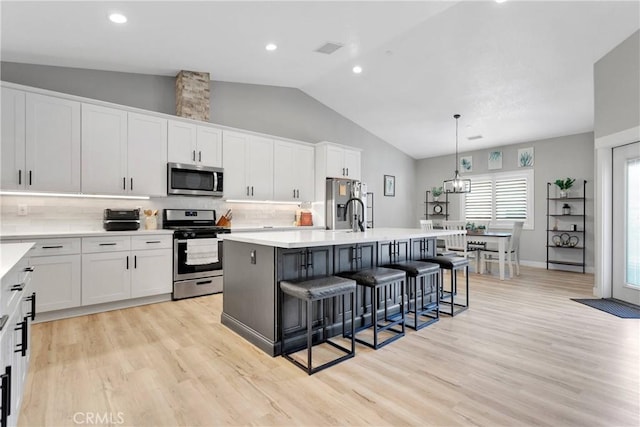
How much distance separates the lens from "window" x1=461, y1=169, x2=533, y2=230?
714 cm

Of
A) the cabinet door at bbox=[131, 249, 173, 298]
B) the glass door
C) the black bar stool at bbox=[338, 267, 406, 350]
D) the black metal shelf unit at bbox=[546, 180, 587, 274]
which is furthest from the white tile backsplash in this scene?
the black metal shelf unit at bbox=[546, 180, 587, 274]

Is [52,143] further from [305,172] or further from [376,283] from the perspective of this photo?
[376,283]

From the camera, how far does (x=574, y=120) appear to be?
5.98 meters

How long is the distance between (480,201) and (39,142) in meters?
8.30

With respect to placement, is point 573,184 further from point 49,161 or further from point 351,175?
point 49,161

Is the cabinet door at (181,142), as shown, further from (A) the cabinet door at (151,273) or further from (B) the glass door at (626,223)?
(B) the glass door at (626,223)

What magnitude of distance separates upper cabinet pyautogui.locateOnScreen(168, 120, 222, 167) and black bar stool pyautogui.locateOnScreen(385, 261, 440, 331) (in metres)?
3.15

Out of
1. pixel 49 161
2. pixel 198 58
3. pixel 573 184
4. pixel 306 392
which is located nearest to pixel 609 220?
pixel 573 184

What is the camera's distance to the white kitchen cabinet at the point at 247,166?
5102mm

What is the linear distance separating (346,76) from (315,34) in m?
1.57

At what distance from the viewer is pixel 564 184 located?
252 inches

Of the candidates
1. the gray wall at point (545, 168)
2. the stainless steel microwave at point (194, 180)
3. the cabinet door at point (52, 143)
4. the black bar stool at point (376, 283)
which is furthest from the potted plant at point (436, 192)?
the cabinet door at point (52, 143)

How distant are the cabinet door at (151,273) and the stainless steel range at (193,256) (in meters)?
0.08

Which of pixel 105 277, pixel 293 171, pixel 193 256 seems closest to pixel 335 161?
pixel 293 171
